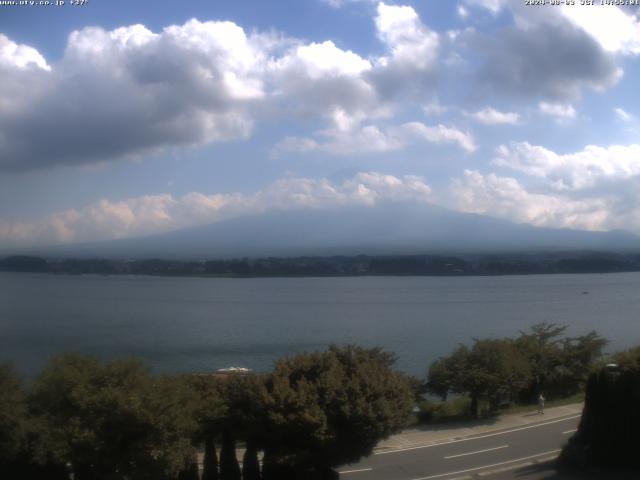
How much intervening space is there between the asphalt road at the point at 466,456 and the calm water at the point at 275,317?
12408 millimetres

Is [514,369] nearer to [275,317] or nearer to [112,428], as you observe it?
[112,428]

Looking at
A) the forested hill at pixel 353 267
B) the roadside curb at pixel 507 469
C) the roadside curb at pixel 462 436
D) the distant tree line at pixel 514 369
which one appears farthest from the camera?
the forested hill at pixel 353 267

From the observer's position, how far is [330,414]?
308 inches

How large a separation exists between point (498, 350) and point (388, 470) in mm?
6340

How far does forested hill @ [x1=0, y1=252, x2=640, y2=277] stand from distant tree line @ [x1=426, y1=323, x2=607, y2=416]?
60.3 m

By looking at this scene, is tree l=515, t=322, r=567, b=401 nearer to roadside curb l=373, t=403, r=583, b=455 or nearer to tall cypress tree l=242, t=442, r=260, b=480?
roadside curb l=373, t=403, r=583, b=455

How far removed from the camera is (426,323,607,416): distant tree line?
14.3 metres

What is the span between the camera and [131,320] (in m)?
40.5

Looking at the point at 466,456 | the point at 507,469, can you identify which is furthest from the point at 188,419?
the point at 466,456

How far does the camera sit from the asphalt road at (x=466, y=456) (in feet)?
30.4

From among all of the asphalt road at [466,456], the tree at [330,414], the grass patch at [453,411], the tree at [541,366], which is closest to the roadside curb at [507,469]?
the asphalt road at [466,456]

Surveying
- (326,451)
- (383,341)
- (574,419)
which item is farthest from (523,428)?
(383,341)

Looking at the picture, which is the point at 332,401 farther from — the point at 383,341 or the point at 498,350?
the point at 383,341

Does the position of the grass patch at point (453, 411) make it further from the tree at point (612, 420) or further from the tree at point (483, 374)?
the tree at point (612, 420)
